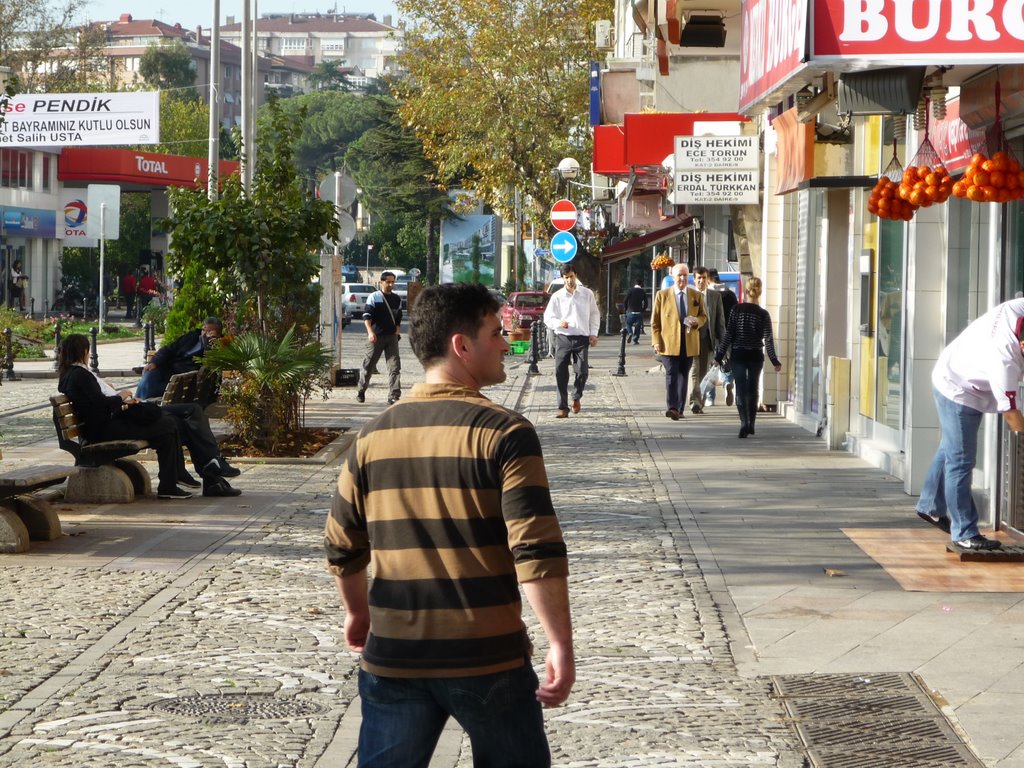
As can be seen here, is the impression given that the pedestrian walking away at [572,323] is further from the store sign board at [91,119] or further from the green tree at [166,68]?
the green tree at [166,68]

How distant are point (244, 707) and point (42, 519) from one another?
427 cm

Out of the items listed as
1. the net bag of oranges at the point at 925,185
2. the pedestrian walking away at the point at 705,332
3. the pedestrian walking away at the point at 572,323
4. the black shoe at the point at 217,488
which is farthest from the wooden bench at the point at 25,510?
the pedestrian walking away at the point at 705,332

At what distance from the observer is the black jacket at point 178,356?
15289 millimetres

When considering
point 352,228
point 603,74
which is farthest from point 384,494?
point 603,74

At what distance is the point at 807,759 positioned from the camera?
5.50 m

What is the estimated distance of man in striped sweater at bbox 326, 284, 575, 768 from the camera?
11.8 ft

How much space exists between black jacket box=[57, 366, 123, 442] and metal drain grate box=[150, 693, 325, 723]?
561 cm

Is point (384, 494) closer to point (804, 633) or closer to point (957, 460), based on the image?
point (804, 633)

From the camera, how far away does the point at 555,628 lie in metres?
3.59

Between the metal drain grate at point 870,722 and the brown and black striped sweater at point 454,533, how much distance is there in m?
2.20

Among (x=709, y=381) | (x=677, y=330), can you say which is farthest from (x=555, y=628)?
(x=709, y=381)

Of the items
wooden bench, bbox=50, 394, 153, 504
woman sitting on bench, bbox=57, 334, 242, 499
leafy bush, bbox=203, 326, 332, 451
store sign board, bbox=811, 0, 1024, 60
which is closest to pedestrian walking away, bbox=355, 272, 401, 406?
leafy bush, bbox=203, 326, 332, 451

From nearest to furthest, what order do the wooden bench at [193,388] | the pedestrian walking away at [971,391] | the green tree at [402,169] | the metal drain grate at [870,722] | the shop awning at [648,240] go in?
the metal drain grate at [870,722], the pedestrian walking away at [971,391], the wooden bench at [193,388], the shop awning at [648,240], the green tree at [402,169]

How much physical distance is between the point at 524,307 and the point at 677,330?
2990 cm
